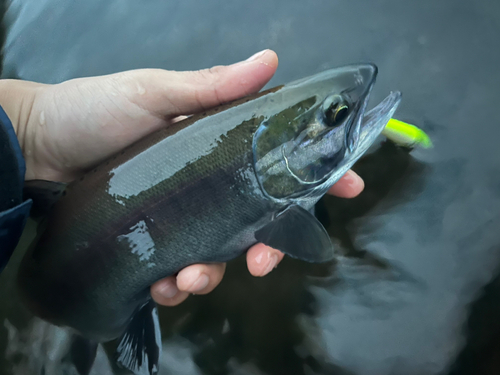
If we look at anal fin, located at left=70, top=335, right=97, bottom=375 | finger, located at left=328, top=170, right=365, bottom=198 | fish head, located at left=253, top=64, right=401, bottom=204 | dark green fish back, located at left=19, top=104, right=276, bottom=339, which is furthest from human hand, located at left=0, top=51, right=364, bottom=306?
anal fin, located at left=70, top=335, right=97, bottom=375

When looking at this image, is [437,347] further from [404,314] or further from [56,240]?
[56,240]

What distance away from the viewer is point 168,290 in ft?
5.57

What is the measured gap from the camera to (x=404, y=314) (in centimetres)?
176

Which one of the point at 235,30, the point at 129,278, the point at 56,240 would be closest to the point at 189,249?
the point at 129,278

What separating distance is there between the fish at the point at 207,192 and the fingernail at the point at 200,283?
68 mm

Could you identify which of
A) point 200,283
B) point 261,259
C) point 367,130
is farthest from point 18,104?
point 367,130

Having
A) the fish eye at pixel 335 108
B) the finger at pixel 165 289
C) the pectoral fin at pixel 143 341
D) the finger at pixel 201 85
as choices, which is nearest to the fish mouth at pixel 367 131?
the fish eye at pixel 335 108

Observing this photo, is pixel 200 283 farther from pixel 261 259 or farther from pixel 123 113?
pixel 123 113

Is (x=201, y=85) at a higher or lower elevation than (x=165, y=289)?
higher

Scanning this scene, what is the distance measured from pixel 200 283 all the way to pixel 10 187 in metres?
0.81

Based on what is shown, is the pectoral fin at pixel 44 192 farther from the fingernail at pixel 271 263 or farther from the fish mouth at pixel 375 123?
the fish mouth at pixel 375 123

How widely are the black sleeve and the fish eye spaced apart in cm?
115

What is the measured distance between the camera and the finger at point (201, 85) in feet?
5.11

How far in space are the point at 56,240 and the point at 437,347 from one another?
170 cm
